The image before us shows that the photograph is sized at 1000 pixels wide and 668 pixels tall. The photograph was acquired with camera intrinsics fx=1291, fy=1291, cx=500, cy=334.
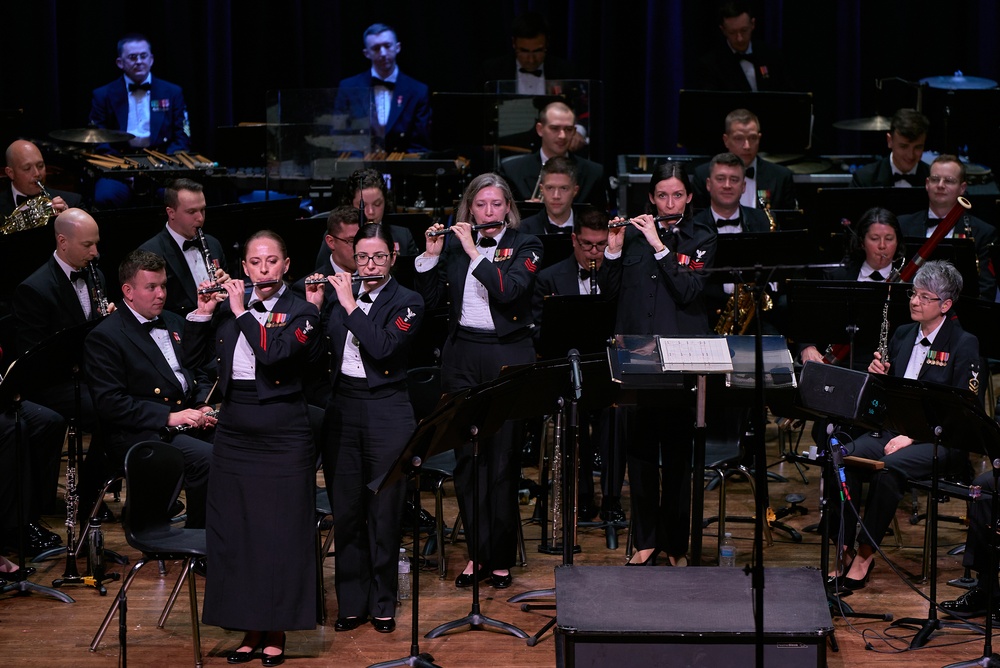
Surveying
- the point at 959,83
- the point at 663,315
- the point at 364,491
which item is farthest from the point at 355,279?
the point at 959,83

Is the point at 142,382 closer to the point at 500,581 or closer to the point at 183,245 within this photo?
the point at 183,245

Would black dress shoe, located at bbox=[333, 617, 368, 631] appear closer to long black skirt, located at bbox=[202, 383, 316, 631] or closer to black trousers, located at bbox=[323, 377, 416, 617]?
black trousers, located at bbox=[323, 377, 416, 617]

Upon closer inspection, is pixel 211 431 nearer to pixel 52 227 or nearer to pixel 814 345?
pixel 52 227

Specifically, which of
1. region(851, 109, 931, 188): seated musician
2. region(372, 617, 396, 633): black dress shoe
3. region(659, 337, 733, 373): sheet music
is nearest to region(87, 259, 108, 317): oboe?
region(372, 617, 396, 633): black dress shoe

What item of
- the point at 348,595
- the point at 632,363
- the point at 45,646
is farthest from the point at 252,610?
the point at 632,363

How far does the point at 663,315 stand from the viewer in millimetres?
5941

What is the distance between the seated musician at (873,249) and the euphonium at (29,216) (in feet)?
14.0

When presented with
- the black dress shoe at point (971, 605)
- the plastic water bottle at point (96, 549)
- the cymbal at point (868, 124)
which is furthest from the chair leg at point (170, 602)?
Answer: the cymbal at point (868, 124)

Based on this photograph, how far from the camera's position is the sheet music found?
5082 millimetres

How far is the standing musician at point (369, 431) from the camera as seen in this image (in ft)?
17.9

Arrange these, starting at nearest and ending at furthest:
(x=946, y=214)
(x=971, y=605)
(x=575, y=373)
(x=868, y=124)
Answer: (x=575, y=373)
(x=971, y=605)
(x=946, y=214)
(x=868, y=124)

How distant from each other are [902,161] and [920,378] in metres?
2.59

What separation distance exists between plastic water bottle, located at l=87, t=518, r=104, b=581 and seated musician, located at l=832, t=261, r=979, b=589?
3387mm

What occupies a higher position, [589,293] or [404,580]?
[589,293]
